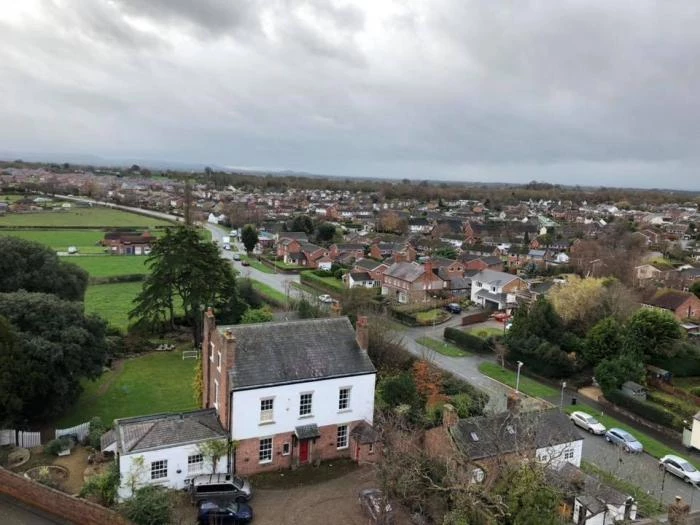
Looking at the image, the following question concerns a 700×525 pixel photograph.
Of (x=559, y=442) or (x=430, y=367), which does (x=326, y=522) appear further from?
(x=430, y=367)

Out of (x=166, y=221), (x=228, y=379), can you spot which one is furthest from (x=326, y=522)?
(x=166, y=221)

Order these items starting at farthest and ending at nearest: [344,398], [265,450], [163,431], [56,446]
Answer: [344,398] < [56,446] < [265,450] < [163,431]

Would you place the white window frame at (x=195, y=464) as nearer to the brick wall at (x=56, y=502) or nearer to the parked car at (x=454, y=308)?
the brick wall at (x=56, y=502)

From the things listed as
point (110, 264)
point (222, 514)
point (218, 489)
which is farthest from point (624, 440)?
point (110, 264)

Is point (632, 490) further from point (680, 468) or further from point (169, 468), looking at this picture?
point (169, 468)

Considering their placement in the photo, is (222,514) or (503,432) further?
(503,432)

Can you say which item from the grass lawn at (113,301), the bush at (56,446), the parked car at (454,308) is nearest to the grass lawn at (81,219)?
the grass lawn at (113,301)

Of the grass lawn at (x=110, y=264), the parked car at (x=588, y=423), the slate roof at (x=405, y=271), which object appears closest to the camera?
the parked car at (x=588, y=423)
